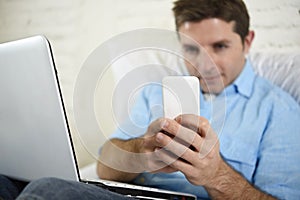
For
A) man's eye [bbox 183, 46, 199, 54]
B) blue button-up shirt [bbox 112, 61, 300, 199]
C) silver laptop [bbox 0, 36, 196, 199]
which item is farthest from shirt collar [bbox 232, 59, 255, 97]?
silver laptop [bbox 0, 36, 196, 199]

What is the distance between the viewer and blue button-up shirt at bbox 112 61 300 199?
A: 1.03 metres

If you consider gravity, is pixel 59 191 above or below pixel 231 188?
above

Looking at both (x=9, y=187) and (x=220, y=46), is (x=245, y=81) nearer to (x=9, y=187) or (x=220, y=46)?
(x=220, y=46)

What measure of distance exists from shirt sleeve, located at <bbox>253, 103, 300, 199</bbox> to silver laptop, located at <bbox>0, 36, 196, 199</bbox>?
0.53m

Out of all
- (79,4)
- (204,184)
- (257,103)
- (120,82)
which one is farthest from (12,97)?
(79,4)

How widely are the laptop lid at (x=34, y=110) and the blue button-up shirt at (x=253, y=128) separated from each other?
0.34 metres

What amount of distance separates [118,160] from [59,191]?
46 cm

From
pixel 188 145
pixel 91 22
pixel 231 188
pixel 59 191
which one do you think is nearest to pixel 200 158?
pixel 188 145

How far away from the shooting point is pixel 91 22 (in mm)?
1448

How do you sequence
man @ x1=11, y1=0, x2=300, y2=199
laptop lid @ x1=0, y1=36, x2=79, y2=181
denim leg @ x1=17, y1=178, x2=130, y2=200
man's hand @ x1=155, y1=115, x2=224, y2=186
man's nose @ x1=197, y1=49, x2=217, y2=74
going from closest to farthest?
1. denim leg @ x1=17, y1=178, x2=130, y2=200
2. laptop lid @ x1=0, y1=36, x2=79, y2=181
3. man's hand @ x1=155, y1=115, x2=224, y2=186
4. man @ x1=11, y1=0, x2=300, y2=199
5. man's nose @ x1=197, y1=49, x2=217, y2=74

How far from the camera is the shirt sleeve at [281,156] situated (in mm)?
1024

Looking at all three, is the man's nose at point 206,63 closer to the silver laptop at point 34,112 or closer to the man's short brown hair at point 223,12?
the man's short brown hair at point 223,12

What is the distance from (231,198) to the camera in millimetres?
1061

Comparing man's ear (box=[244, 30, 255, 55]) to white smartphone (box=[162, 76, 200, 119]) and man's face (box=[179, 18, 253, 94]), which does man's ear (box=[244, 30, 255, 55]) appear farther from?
white smartphone (box=[162, 76, 200, 119])
